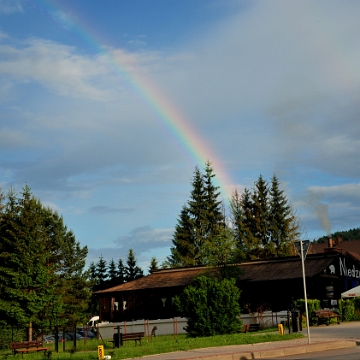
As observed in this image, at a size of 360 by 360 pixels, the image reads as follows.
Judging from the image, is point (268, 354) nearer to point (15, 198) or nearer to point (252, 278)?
point (252, 278)

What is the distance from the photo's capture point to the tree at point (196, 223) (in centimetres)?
7356

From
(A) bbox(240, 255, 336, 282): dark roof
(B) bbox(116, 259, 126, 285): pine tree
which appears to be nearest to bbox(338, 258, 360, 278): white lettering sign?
(A) bbox(240, 255, 336, 282): dark roof

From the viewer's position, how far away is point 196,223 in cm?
7512

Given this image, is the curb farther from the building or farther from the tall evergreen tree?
the tall evergreen tree

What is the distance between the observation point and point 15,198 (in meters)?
44.1

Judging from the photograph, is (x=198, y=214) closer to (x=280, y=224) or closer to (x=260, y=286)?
(x=280, y=224)

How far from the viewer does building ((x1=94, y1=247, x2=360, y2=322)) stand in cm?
4334

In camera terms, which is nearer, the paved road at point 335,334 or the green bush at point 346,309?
the paved road at point 335,334

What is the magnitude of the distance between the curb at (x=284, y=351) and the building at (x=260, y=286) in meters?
17.4

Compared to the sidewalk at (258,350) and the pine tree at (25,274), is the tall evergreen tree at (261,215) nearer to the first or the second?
the pine tree at (25,274)

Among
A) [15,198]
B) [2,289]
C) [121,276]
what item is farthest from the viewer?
[121,276]

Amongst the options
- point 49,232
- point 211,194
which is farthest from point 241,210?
point 49,232

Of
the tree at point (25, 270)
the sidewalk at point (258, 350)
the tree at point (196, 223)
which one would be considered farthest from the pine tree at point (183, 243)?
the sidewalk at point (258, 350)

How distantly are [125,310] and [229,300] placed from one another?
26846 mm
